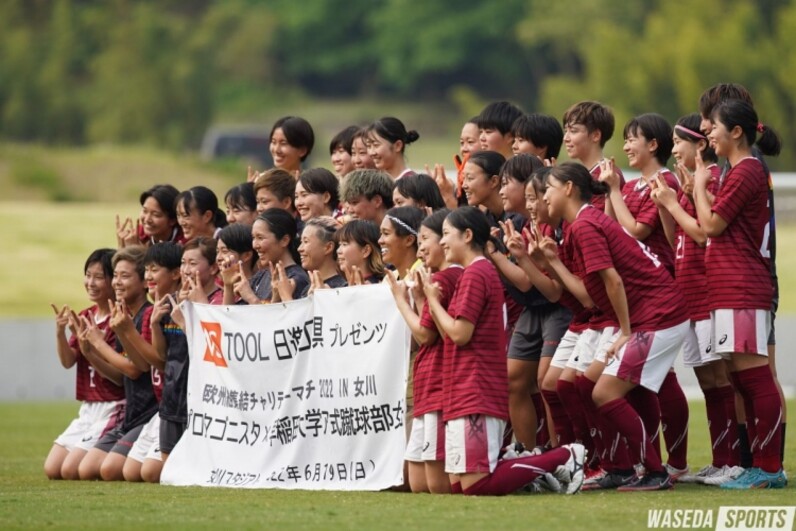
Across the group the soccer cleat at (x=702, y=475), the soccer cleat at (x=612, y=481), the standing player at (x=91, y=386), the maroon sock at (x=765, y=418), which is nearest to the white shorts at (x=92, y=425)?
the standing player at (x=91, y=386)

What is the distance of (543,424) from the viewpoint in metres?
10.6

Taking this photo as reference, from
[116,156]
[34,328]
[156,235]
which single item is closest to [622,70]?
[116,156]

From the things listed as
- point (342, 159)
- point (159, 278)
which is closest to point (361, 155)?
point (342, 159)

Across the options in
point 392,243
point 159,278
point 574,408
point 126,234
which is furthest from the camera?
point 126,234

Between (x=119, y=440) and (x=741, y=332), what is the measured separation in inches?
185

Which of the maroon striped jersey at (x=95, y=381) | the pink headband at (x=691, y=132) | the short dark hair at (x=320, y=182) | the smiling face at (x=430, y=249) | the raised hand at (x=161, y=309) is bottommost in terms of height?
the maroon striped jersey at (x=95, y=381)

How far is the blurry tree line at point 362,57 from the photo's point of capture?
168 ft

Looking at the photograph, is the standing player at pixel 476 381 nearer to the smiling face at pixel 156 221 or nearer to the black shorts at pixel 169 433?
the black shorts at pixel 169 433

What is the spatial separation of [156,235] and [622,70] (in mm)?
41828

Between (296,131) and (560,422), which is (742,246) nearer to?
(560,422)

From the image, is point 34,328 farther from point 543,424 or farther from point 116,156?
point 116,156

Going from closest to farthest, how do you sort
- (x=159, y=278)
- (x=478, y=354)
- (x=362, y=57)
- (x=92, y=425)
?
1. (x=478, y=354)
2. (x=159, y=278)
3. (x=92, y=425)
4. (x=362, y=57)

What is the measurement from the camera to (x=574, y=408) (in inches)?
379

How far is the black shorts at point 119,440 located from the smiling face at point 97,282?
1030 millimetres
